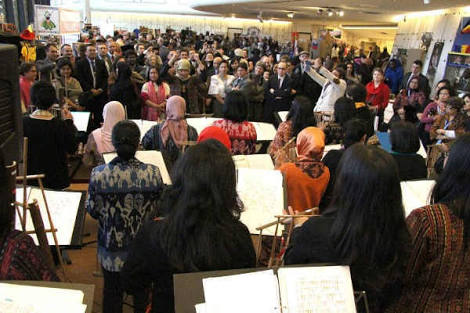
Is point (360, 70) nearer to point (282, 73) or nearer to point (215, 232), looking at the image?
point (282, 73)

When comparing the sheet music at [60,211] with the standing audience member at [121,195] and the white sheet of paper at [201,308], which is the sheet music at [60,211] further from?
the white sheet of paper at [201,308]

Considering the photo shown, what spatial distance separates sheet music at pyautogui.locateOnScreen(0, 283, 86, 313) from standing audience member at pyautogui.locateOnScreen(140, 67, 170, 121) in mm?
4809

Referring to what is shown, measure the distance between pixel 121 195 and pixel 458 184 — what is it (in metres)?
1.77

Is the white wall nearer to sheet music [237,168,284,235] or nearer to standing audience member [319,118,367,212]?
standing audience member [319,118,367,212]

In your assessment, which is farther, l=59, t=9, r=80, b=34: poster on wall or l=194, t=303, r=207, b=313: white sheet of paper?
l=59, t=9, r=80, b=34: poster on wall

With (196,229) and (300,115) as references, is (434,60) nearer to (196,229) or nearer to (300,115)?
(300,115)

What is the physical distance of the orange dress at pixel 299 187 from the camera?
286 cm

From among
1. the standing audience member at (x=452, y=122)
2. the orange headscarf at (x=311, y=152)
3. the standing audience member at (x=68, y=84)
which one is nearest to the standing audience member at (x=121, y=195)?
the orange headscarf at (x=311, y=152)

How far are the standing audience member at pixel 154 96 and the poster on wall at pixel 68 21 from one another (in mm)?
4872

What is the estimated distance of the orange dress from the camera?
2.86m

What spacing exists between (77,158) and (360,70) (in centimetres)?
780

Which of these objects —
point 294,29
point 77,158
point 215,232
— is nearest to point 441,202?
point 215,232

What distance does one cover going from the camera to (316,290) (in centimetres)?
142

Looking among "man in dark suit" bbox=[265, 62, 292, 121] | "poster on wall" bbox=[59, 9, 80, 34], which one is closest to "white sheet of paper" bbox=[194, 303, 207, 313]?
"man in dark suit" bbox=[265, 62, 292, 121]
